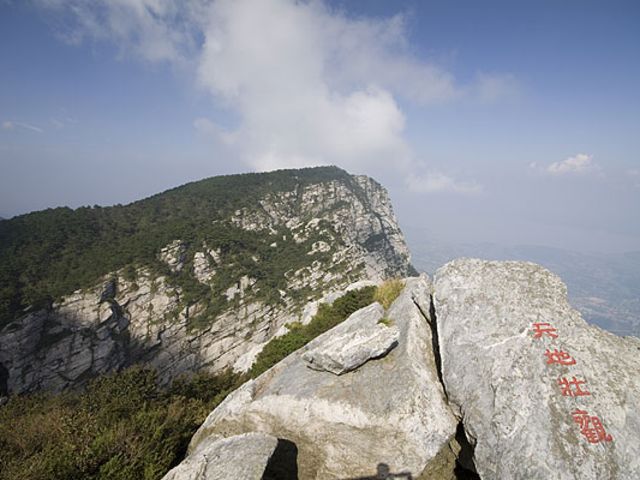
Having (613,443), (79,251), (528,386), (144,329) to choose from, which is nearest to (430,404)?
(528,386)

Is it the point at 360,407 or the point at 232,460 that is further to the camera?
the point at 360,407

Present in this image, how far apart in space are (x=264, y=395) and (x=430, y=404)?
5.20 m

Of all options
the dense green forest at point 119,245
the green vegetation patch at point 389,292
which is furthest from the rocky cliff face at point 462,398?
the dense green forest at point 119,245

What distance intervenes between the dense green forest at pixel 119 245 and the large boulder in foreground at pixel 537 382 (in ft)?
204

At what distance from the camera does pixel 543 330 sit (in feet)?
27.1

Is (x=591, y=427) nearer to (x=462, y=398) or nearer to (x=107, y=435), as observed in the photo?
(x=462, y=398)

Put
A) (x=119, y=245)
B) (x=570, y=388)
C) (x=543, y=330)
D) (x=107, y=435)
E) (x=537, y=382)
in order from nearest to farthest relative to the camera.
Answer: (x=570, y=388) → (x=537, y=382) → (x=543, y=330) → (x=107, y=435) → (x=119, y=245)

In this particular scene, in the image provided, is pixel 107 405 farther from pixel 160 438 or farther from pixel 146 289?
pixel 146 289

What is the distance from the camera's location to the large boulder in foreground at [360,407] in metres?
8.16

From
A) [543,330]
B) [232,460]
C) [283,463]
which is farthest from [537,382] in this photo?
[232,460]

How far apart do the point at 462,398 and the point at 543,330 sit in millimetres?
2788

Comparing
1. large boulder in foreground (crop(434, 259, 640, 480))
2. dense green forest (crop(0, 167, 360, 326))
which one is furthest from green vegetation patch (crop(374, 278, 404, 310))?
dense green forest (crop(0, 167, 360, 326))

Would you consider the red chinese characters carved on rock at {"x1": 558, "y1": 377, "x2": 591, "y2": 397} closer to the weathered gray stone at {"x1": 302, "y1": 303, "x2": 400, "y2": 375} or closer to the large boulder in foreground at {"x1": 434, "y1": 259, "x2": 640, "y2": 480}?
the large boulder in foreground at {"x1": 434, "y1": 259, "x2": 640, "y2": 480}

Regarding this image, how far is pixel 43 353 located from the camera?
165 feet
